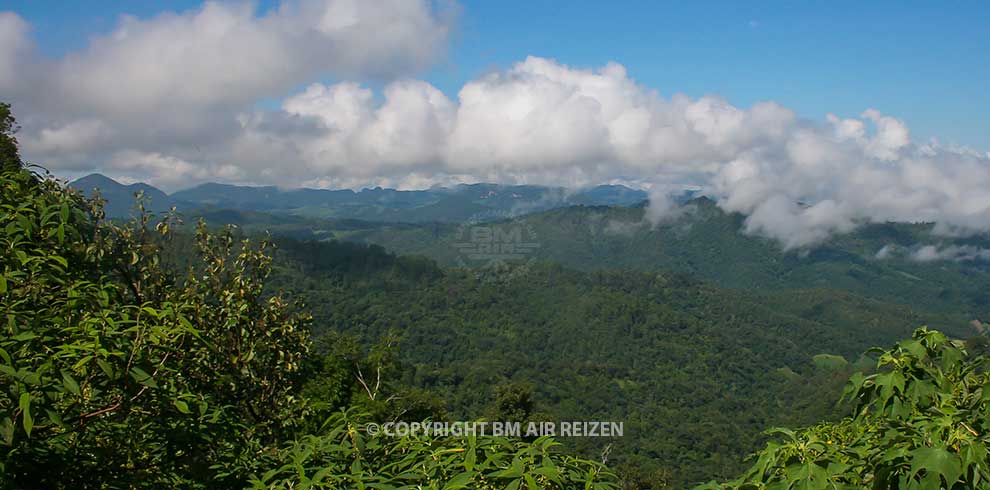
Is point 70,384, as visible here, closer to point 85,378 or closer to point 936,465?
point 85,378

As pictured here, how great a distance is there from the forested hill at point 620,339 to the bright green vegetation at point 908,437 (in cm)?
7478

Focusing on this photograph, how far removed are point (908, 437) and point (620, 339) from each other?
14340 centimetres

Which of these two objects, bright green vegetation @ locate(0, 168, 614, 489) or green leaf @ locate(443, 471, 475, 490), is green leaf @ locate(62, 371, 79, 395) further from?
green leaf @ locate(443, 471, 475, 490)

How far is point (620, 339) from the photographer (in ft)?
461

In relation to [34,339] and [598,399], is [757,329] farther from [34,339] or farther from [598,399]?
[34,339]

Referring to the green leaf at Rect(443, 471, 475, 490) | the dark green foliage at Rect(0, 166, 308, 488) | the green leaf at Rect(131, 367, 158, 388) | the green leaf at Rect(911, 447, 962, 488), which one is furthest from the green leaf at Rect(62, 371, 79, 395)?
the green leaf at Rect(911, 447, 962, 488)

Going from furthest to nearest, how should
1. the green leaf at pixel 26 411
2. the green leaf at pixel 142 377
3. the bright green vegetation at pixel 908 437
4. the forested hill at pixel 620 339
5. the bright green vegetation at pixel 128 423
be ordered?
the forested hill at pixel 620 339 → the green leaf at pixel 142 377 → the bright green vegetation at pixel 128 423 → the bright green vegetation at pixel 908 437 → the green leaf at pixel 26 411

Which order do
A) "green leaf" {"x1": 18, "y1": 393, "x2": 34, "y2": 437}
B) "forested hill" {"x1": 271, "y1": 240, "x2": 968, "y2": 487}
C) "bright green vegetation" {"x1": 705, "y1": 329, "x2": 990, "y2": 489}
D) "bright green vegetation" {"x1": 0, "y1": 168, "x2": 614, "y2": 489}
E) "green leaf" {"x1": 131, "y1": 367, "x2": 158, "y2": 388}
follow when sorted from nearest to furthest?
"green leaf" {"x1": 18, "y1": 393, "x2": 34, "y2": 437} → "bright green vegetation" {"x1": 705, "y1": 329, "x2": 990, "y2": 489} → "bright green vegetation" {"x1": 0, "y1": 168, "x2": 614, "y2": 489} → "green leaf" {"x1": 131, "y1": 367, "x2": 158, "y2": 388} → "forested hill" {"x1": 271, "y1": 240, "x2": 968, "y2": 487}

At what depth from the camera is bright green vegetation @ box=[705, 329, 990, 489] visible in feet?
6.44

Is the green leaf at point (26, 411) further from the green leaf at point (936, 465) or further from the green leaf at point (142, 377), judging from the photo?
the green leaf at point (936, 465)

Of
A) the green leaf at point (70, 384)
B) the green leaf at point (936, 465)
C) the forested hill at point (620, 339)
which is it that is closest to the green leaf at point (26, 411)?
the green leaf at point (70, 384)

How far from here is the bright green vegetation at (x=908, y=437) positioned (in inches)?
77.3

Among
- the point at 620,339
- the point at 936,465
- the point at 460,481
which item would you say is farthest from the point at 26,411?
the point at 620,339

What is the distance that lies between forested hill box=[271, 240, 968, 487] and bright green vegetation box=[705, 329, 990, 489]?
245 ft
